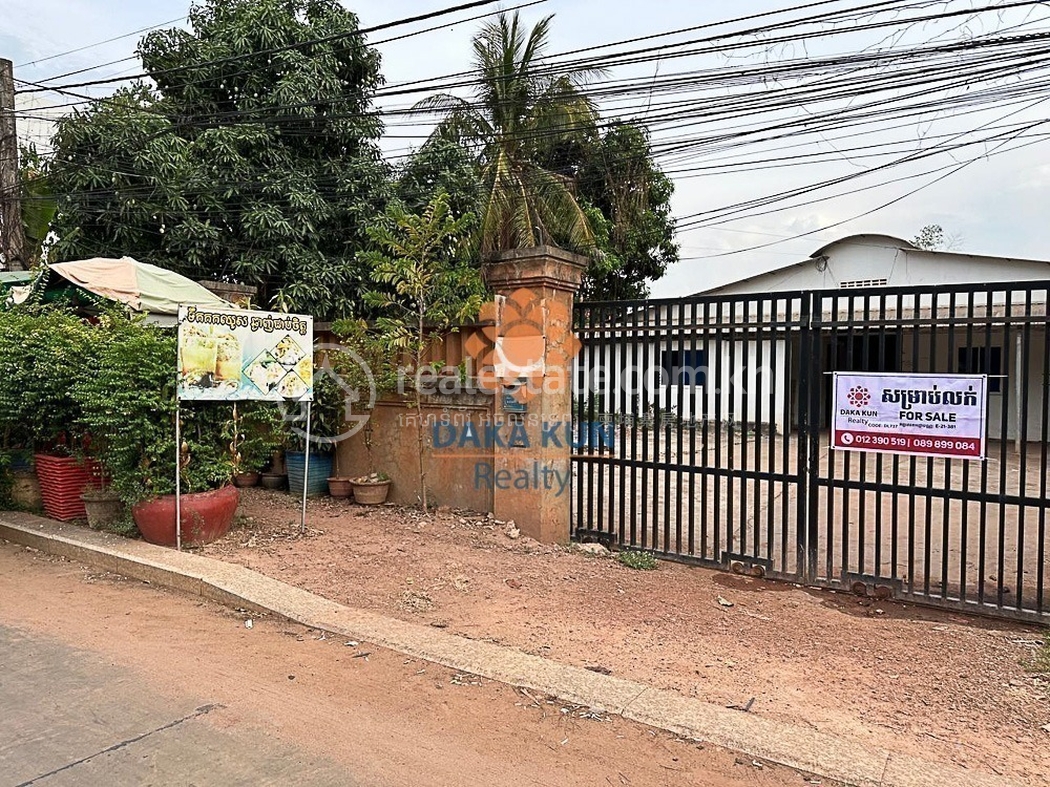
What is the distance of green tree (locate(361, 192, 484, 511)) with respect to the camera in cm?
686

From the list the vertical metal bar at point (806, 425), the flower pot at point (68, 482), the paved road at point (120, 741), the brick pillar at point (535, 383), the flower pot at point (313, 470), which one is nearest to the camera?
the paved road at point (120, 741)

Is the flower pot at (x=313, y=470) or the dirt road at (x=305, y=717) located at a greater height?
the flower pot at (x=313, y=470)

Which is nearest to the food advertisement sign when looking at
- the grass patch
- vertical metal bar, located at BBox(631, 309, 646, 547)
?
vertical metal bar, located at BBox(631, 309, 646, 547)

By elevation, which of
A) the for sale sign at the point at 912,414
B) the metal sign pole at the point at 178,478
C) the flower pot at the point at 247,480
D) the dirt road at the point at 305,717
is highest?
the for sale sign at the point at 912,414

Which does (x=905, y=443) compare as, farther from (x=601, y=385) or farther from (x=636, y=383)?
(x=601, y=385)

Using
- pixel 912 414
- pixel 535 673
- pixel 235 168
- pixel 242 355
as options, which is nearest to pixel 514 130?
pixel 235 168

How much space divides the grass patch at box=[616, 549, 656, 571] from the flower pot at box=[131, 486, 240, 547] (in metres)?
3.55

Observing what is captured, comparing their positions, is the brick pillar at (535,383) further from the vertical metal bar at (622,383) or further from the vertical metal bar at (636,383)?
the vertical metal bar at (636,383)

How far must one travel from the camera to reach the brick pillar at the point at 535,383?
6.38 m

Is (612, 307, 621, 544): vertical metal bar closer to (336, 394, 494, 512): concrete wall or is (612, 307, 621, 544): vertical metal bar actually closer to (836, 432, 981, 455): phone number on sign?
(336, 394, 494, 512): concrete wall

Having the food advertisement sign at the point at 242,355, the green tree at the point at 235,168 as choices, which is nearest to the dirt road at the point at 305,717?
the food advertisement sign at the point at 242,355

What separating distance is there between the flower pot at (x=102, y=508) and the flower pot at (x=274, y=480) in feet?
7.37

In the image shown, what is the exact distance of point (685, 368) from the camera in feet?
19.5

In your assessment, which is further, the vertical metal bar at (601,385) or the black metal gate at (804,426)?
the vertical metal bar at (601,385)
